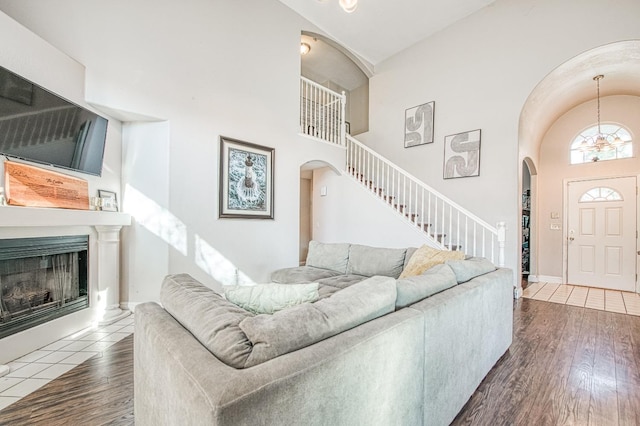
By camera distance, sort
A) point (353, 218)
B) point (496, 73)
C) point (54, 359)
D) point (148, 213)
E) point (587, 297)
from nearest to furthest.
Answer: point (54, 359), point (148, 213), point (587, 297), point (496, 73), point (353, 218)

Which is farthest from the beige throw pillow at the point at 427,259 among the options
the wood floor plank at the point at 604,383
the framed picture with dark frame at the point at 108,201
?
the framed picture with dark frame at the point at 108,201

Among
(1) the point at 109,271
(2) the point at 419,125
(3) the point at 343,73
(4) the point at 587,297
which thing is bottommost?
(4) the point at 587,297

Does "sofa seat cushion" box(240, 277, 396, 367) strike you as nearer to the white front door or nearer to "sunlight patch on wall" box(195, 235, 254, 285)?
"sunlight patch on wall" box(195, 235, 254, 285)

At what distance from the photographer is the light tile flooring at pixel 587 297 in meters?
4.01

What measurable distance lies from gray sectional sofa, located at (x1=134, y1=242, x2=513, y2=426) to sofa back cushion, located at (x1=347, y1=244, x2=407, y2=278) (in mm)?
1492

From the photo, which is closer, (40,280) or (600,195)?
(40,280)

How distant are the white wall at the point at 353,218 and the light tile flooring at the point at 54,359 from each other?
12.0 feet

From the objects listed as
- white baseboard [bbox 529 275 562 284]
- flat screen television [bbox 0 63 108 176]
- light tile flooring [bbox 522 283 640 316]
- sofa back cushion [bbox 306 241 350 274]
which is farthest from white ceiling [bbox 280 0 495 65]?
white baseboard [bbox 529 275 562 284]

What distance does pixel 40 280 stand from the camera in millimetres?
2695

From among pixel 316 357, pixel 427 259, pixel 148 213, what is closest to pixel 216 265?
pixel 148 213

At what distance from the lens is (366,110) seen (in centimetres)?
774

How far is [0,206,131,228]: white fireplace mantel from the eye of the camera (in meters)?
2.16

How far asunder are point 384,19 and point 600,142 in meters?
4.13

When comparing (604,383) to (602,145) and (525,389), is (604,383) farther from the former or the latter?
(602,145)
